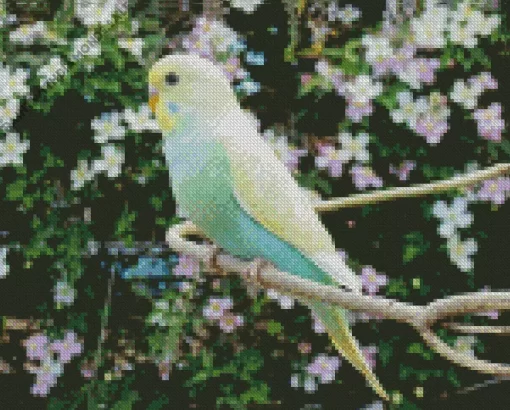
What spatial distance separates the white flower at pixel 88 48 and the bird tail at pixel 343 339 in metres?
0.59

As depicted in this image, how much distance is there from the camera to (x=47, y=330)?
5.16 ft

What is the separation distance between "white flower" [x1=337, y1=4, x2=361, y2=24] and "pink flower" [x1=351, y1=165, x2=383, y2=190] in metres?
0.26

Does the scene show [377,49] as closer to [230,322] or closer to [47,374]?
[230,322]

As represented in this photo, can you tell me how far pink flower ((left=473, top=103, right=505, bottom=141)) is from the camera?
1.53 meters

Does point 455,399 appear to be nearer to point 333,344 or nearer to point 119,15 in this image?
point 333,344

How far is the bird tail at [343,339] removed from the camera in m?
1.33

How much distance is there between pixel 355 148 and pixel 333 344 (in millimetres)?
342

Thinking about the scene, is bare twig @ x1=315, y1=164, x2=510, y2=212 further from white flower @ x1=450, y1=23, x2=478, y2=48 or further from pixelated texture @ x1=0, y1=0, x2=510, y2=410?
white flower @ x1=450, y1=23, x2=478, y2=48

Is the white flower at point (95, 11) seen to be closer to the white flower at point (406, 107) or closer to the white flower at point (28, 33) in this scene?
the white flower at point (28, 33)

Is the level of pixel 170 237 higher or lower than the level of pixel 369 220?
lower

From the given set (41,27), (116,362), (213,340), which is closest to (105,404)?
(116,362)

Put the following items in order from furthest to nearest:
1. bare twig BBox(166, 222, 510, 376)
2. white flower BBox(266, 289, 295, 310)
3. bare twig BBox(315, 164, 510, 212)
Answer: white flower BBox(266, 289, 295, 310)
bare twig BBox(315, 164, 510, 212)
bare twig BBox(166, 222, 510, 376)

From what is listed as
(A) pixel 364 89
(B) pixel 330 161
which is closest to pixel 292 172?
(B) pixel 330 161

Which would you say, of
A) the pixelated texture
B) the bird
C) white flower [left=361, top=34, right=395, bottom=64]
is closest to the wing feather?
the bird
